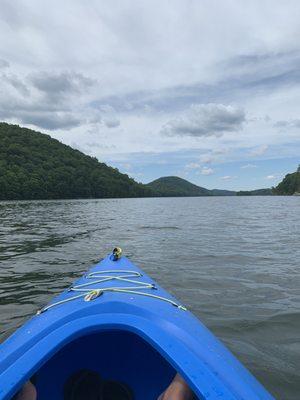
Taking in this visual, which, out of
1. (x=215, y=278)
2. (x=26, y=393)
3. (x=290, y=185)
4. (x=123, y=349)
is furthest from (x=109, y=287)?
(x=290, y=185)

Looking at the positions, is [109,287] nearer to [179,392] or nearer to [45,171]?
[179,392]

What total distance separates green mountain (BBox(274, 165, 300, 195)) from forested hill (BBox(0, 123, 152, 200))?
7188cm

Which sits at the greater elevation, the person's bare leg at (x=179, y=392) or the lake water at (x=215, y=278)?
the person's bare leg at (x=179, y=392)

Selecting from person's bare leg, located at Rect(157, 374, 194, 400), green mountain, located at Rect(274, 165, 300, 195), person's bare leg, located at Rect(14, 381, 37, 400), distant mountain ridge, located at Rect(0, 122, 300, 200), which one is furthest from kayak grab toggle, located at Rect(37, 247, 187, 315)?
green mountain, located at Rect(274, 165, 300, 195)

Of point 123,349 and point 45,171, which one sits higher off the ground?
point 45,171

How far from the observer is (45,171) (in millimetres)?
105562

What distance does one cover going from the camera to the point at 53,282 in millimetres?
9539

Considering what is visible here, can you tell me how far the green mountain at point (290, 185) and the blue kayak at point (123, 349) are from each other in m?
170

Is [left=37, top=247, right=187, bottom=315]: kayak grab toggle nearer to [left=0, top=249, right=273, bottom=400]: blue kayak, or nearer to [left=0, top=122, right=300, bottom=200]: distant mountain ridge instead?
[left=0, top=249, right=273, bottom=400]: blue kayak

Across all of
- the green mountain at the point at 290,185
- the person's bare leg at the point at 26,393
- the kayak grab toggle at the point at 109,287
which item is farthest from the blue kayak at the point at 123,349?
the green mountain at the point at 290,185

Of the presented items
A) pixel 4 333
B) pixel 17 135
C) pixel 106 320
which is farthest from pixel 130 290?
pixel 17 135

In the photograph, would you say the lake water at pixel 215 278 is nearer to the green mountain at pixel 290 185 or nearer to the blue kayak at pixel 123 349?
the blue kayak at pixel 123 349

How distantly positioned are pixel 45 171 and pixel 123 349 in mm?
104838

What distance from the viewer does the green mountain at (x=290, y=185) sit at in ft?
544
